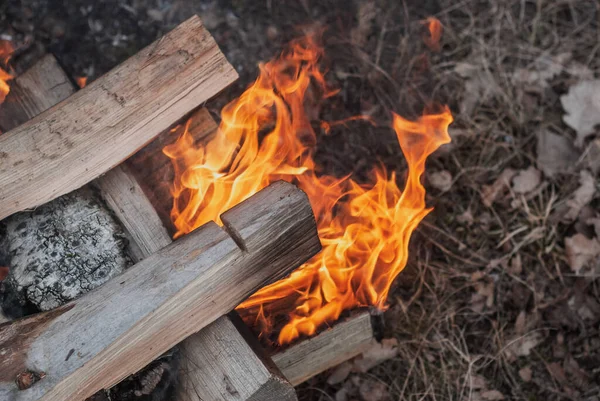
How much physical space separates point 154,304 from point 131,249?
43 cm

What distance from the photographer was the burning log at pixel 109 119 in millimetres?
2260

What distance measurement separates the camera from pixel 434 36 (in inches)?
150

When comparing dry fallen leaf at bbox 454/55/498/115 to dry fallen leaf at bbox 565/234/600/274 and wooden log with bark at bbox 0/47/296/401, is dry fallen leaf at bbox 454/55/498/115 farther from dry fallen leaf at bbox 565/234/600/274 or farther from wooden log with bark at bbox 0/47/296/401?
wooden log with bark at bbox 0/47/296/401

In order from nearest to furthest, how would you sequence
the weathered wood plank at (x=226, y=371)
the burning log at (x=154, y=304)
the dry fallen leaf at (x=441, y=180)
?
the burning log at (x=154, y=304) < the weathered wood plank at (x=226, y=371) < the dry fallen leaf at (x=441, y=180)

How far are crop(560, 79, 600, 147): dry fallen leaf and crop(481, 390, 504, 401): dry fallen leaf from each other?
1525 mm

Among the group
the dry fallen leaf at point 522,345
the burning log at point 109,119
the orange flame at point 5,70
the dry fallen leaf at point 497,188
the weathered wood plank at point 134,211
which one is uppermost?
the orange flame at point 5,70

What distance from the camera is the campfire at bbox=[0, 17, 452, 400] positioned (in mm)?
2018

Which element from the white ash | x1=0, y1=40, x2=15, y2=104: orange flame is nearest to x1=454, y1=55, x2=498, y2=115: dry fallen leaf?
the white ash

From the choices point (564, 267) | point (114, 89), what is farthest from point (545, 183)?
point (114, 89)

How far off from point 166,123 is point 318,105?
4.58 ft

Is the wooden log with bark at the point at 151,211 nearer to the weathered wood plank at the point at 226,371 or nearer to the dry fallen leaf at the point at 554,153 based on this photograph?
the weathered wood plank at the point at 226,371

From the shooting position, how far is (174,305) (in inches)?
80.0

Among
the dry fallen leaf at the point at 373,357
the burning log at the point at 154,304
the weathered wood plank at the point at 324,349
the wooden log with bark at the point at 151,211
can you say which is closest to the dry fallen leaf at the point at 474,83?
the dry fallen leaf at the point at 373,357

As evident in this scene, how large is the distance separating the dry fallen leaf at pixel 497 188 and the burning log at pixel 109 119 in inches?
69.5
